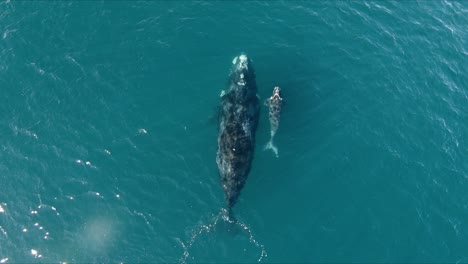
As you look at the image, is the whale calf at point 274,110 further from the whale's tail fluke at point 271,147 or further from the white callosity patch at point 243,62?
the white callosity patch at point 243,62

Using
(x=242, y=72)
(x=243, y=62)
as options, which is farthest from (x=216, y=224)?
(x=243, y=62)

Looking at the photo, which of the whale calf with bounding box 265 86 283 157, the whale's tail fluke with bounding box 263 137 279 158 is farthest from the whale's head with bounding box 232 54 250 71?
the whale's tail fluke with bounding box 263 137 279 158

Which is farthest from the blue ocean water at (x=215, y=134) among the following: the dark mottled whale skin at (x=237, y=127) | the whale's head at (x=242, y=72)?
the whale's head at (x=242, y=72)

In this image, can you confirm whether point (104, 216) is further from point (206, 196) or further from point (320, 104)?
point (320, 104)

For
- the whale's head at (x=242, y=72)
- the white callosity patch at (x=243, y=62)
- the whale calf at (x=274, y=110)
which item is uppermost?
the white callosity patch at (x=243, y=62)

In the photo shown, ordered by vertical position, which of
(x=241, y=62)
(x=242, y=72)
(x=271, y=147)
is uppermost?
(x=241, y=62)

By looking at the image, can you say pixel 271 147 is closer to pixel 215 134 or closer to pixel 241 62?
pixel 215 134

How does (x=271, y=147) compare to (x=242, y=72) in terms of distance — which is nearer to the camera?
(x=271, y=147)
